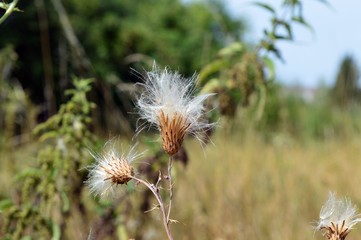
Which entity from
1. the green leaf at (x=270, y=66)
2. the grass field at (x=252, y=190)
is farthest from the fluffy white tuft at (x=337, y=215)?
the grass field at (x=252, y=190)

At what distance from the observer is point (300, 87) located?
44.9 ft

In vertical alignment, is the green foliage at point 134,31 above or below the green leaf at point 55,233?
above

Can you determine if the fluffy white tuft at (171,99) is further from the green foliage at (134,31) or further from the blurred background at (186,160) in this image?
the green foliage at (134,31)

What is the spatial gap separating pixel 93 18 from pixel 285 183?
39.9 feet

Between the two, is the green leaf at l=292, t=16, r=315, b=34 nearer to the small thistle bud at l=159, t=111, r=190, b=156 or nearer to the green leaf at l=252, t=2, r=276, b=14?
the green leaf at l=252, t=2, r=276, b=14

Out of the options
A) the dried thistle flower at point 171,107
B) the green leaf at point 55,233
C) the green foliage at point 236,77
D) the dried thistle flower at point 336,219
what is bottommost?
the green leaf at point 55,233

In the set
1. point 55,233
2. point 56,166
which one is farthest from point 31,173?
point 55,233

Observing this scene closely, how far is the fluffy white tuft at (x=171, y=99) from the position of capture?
2.81ft

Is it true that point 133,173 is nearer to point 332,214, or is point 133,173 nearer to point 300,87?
point 332,214

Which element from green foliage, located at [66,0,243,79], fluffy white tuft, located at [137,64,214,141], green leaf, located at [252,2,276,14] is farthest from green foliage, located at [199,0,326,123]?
green foliage, located at [66,0,243,79]

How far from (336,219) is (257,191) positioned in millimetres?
3323

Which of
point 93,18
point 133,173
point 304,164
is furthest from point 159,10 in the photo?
point 133,173

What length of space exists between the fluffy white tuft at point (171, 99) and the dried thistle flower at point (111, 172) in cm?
6

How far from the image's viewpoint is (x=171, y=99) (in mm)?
865
